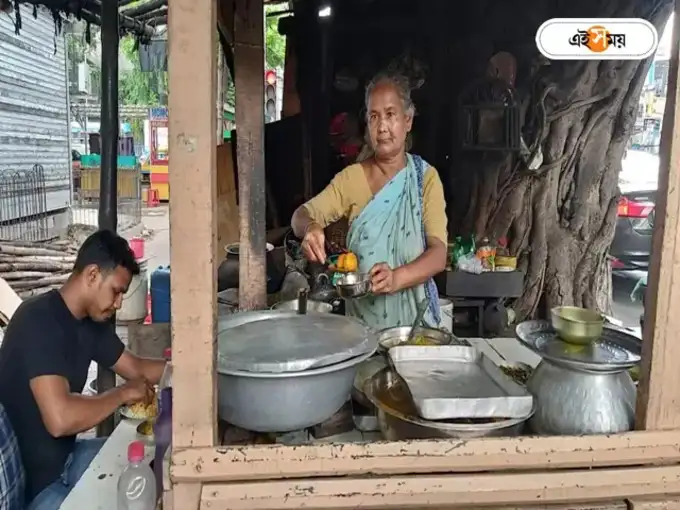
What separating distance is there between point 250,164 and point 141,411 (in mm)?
1050

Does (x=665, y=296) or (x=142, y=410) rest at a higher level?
(x=665, y=296)

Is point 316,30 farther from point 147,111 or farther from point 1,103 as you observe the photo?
point 147,111

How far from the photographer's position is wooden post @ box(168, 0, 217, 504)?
3.62ft

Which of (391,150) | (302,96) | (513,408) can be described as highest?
(302,96)

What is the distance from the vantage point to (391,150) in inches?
95.0

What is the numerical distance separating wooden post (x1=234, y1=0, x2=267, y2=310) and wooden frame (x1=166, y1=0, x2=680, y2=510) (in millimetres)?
1422

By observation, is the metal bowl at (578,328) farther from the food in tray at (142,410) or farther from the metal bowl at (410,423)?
the food in tray at (142,410)

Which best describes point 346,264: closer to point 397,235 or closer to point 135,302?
point 397,235

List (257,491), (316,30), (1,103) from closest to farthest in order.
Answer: (257,491) < (316,30) < (1,103)

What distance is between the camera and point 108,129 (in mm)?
3471

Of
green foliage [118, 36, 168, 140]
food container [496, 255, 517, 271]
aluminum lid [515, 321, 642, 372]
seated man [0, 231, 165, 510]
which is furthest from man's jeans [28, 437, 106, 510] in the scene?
green foliage [118, 36, 168, 140]

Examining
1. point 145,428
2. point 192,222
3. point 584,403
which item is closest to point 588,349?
point 584,403

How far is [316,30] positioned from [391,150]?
4.01 meters

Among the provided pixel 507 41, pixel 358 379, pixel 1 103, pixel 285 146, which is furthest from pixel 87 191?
pixel 358 379
